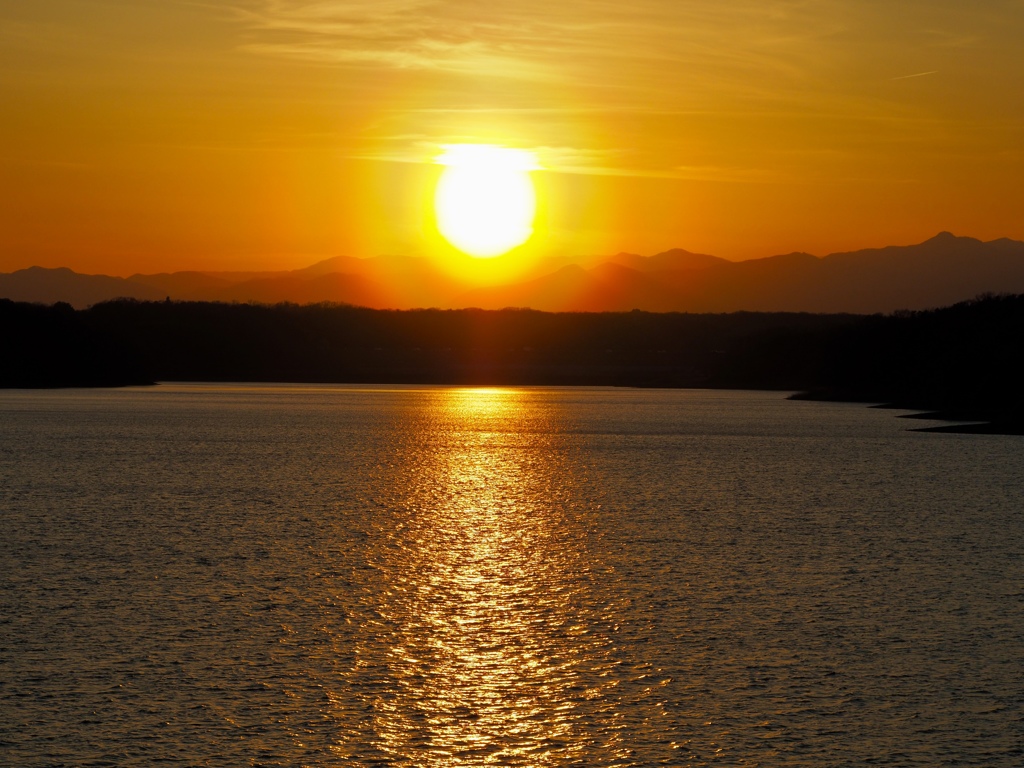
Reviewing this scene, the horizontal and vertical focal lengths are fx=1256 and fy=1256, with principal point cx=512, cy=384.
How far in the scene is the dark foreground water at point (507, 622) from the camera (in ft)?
53.0

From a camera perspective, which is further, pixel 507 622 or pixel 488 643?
pixel 507 622

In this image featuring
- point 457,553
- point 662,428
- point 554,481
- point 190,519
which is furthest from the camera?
point 662,428

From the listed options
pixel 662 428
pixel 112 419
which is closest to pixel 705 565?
pixel 662 428

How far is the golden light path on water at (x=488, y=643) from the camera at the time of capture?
16047mm

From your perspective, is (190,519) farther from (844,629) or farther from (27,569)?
(844,629)

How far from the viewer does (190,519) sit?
131 feet

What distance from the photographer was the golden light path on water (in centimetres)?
1605

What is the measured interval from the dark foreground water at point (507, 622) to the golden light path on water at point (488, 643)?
0.23ft

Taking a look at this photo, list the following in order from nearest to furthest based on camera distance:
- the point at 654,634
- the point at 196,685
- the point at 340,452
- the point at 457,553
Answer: the point at 196,685 < the point at 654,634 < the point at 457,553 < the point at 340,452

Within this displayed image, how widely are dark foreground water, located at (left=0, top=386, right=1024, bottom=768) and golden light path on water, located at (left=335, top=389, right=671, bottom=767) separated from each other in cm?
7

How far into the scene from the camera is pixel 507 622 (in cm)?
2372

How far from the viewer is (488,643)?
21.7 m

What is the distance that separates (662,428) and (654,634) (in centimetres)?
8822

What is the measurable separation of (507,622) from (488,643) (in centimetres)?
203
